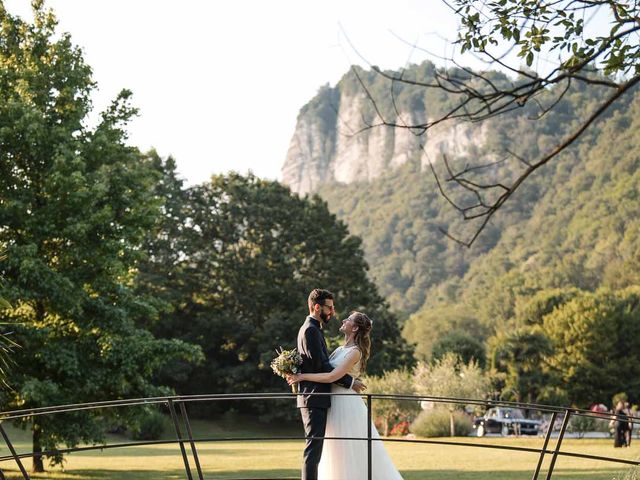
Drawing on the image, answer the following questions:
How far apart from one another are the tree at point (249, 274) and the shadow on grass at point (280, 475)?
29251 millimetres

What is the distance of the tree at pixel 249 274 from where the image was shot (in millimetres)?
53938

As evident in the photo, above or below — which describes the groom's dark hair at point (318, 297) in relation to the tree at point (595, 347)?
above

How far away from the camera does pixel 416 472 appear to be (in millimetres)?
21344

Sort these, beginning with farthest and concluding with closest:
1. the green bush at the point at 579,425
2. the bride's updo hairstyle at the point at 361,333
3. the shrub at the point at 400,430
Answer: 1. the shrub at the point at 400,430
2. the green bush at the point at 579,425
3. the bride's updo hairstyle at the point at 361,333

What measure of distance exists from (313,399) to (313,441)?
15.6 inches

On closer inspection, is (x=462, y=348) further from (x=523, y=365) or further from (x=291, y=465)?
(x=291, y=465)

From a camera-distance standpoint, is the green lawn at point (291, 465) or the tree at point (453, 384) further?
the tree at point (453, 384)

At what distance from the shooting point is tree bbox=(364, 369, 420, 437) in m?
42.3

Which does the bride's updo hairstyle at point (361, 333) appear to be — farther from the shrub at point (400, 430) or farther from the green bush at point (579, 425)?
the green bush at point (579, 425)

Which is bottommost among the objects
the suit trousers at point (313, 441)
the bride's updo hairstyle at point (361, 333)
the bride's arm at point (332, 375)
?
the suit trousers at point (313, 441)

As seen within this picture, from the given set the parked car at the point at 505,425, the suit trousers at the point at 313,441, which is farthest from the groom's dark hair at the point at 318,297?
the parked car at the point at 505,425


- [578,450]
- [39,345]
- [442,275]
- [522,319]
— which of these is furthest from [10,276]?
[442,275]

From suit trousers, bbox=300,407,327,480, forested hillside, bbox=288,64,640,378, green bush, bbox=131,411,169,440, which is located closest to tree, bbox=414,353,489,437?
green bush, bbox=131,411,169,440

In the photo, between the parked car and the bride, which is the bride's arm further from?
the parked car
